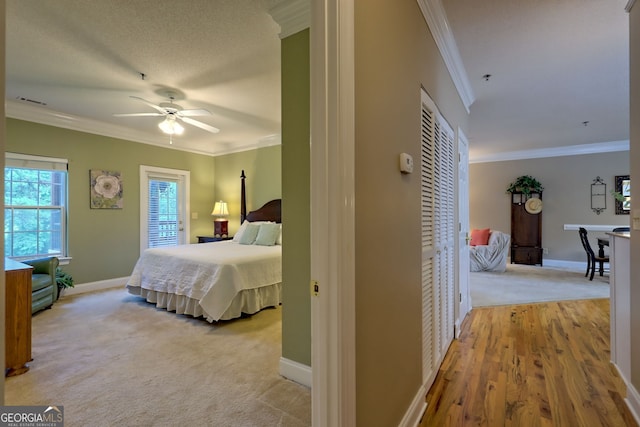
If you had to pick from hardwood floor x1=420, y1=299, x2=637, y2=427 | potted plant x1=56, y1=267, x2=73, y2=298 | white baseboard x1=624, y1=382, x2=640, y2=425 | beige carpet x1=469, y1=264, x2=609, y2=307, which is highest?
potted plant x1=56, y1=267, x2=73, y2=298

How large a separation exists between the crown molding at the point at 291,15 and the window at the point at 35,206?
3.93 m

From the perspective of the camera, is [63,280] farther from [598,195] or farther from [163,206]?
[598,195]

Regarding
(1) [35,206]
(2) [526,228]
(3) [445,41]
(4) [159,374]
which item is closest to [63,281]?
(1) [35,206]

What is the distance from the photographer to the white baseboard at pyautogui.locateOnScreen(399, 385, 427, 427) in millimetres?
1567

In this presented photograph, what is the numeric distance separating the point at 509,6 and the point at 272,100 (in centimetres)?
253

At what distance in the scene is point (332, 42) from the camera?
1002 mm

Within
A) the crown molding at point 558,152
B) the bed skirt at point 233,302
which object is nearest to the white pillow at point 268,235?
the bed skirt at point 233,302

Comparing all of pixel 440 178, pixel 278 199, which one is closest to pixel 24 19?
pixel 440 178

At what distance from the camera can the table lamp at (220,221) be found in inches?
228

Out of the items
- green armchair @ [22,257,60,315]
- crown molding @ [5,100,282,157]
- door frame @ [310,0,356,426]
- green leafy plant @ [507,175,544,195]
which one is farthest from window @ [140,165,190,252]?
green leafy plant @ [507,175,544,195]

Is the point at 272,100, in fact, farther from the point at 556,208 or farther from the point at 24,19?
the point at 556,208

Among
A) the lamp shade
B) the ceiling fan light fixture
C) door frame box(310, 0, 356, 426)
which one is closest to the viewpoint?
door frame box(310, 0, 356, 426)

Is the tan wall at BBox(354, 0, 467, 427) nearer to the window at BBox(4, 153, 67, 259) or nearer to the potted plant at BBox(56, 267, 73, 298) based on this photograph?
the potted plant at BBox(56, 267, 73, 298)

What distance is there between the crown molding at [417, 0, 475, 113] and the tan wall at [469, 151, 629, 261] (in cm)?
484
